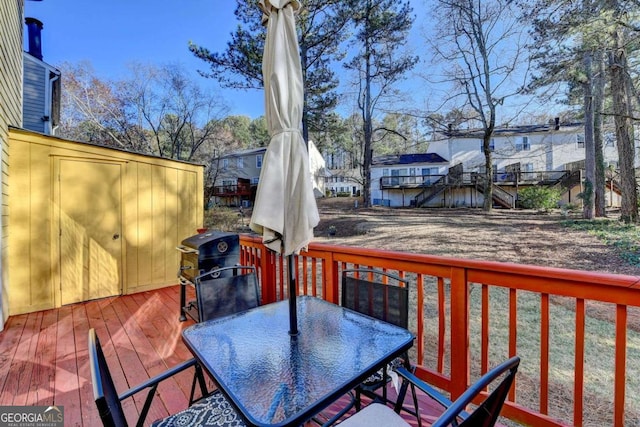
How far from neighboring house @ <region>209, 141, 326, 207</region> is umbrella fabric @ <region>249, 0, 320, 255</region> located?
2317 cm

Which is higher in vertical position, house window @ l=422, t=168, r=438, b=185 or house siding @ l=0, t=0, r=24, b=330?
house window @ l=422, t=168, r=438, b=185

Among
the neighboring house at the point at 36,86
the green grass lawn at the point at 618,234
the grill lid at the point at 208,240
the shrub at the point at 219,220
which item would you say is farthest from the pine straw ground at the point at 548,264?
the neighboring house at the point at 36,86

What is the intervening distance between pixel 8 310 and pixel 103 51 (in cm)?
1401

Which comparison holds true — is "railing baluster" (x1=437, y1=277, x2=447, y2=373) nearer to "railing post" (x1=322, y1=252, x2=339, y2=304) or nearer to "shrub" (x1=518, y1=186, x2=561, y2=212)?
"railing post" (x1=322, y1=252, x2=339, y2=304)

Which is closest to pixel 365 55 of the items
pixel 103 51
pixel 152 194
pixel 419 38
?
pixel 419 38

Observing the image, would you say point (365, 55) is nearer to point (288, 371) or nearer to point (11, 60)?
point (11, 60)

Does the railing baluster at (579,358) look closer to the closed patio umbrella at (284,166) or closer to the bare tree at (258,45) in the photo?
the closed patio umbrella at (284,166)

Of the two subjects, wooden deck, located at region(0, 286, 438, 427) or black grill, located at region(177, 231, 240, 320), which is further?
black grill, located at region(177, 231, 240, 320)

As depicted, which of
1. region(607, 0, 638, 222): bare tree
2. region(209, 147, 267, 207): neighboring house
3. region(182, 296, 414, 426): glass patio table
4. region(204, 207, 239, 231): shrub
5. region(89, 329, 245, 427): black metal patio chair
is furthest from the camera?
region(209, 147, 267, 207): neighboring house

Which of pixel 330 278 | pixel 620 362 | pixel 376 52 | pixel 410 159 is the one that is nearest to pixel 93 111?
pixel 376 52

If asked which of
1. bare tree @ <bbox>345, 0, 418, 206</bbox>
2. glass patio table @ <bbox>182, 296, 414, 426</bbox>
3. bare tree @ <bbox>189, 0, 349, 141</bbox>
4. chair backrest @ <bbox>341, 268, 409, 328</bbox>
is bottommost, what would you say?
glass patio table @ <bbox>182, 296, 414, 426</bbox>

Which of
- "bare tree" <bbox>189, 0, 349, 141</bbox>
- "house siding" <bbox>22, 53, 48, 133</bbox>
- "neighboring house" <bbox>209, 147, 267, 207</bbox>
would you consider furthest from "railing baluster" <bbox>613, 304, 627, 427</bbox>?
"neighboring house" <bbox>209, 147, 267, 207</bbox>

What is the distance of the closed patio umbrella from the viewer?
5.45 feet

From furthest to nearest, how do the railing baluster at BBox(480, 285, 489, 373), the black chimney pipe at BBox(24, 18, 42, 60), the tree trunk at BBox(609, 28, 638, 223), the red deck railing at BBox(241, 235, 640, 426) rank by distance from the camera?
the tree trunk at BBox(609, 28, 638, 223) < the black chimney pipe at BBox(24, 18, 42, 60) < the railing baluster at BBox(480, 285, 489, 373) < the red deck railing at BBox(241, 235, 640, 426)
